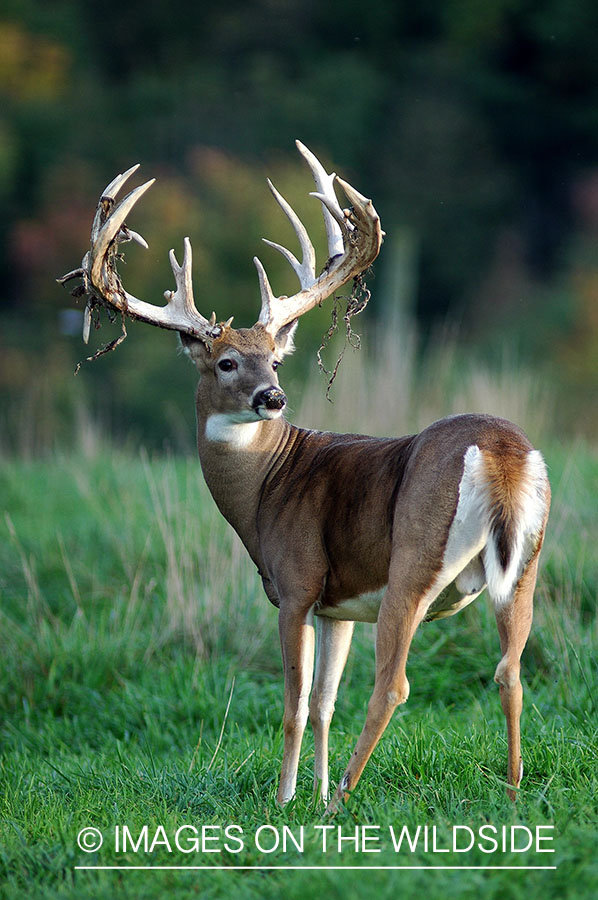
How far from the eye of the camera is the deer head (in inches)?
168

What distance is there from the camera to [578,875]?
118 inches

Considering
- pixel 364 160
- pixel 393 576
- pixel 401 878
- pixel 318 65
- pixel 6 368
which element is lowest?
pixel 6 368

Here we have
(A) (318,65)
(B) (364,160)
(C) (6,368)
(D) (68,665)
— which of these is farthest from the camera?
(A) (318,65)

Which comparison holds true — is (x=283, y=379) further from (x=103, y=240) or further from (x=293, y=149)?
(x=293, y=149)

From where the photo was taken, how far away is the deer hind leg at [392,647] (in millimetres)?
3559

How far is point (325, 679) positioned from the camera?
4.28 metres

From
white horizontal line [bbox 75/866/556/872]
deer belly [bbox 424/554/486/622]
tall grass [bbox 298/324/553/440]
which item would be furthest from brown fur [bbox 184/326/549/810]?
tall grass [bbox 298/324/553/440]

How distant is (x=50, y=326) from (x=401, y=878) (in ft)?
61.7

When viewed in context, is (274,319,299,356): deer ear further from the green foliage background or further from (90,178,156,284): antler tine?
the green foliage background

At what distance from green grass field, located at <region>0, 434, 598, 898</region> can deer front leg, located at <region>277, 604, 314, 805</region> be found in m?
0.14

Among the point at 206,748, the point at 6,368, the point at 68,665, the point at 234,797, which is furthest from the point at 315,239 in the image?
the point at 234,797

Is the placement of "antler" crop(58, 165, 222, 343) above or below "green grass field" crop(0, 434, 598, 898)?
above

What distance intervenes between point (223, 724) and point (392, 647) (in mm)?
1379

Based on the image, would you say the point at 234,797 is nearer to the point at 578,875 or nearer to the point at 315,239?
the point at 578,875
